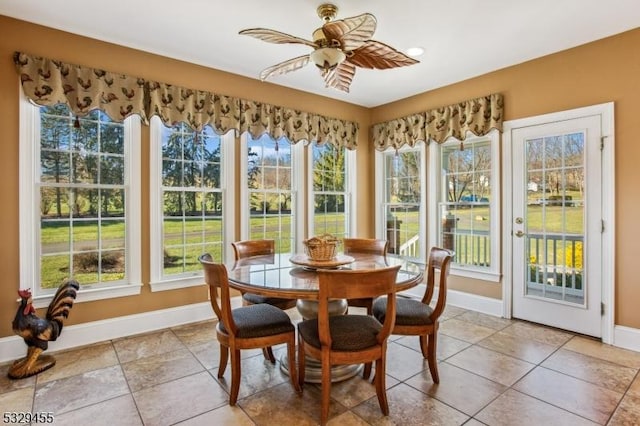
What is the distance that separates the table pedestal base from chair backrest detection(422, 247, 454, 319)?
27.0 inches

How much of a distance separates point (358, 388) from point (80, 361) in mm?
2254

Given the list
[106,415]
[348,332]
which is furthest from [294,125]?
[106,415]

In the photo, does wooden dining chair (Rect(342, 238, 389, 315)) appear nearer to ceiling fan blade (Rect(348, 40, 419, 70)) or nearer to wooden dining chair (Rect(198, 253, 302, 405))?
wooden dining chair (Rect(198, 253, 302, 405))

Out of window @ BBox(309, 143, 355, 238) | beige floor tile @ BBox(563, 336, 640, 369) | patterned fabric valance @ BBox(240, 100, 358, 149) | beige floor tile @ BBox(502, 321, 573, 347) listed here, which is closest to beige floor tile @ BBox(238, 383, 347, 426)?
beige floor tile @ BBox(502, 321, 573, 347)

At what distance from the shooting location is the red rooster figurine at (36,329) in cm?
255

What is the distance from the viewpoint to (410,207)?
4871mm

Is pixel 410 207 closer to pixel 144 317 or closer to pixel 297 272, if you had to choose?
pixel 297 272

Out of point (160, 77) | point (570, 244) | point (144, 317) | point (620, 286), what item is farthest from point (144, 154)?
point (620, 286)

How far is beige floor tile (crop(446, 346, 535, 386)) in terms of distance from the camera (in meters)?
2.52

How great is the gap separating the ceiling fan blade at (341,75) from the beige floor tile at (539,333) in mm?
2872

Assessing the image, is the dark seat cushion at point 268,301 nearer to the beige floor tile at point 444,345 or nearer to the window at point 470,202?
the beige floor tile at point 444,345

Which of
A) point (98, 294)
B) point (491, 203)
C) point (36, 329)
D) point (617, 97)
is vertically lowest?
point (36, 329)

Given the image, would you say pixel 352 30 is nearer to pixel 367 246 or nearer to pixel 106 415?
pixel 367 246

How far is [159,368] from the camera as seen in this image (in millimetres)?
2664
